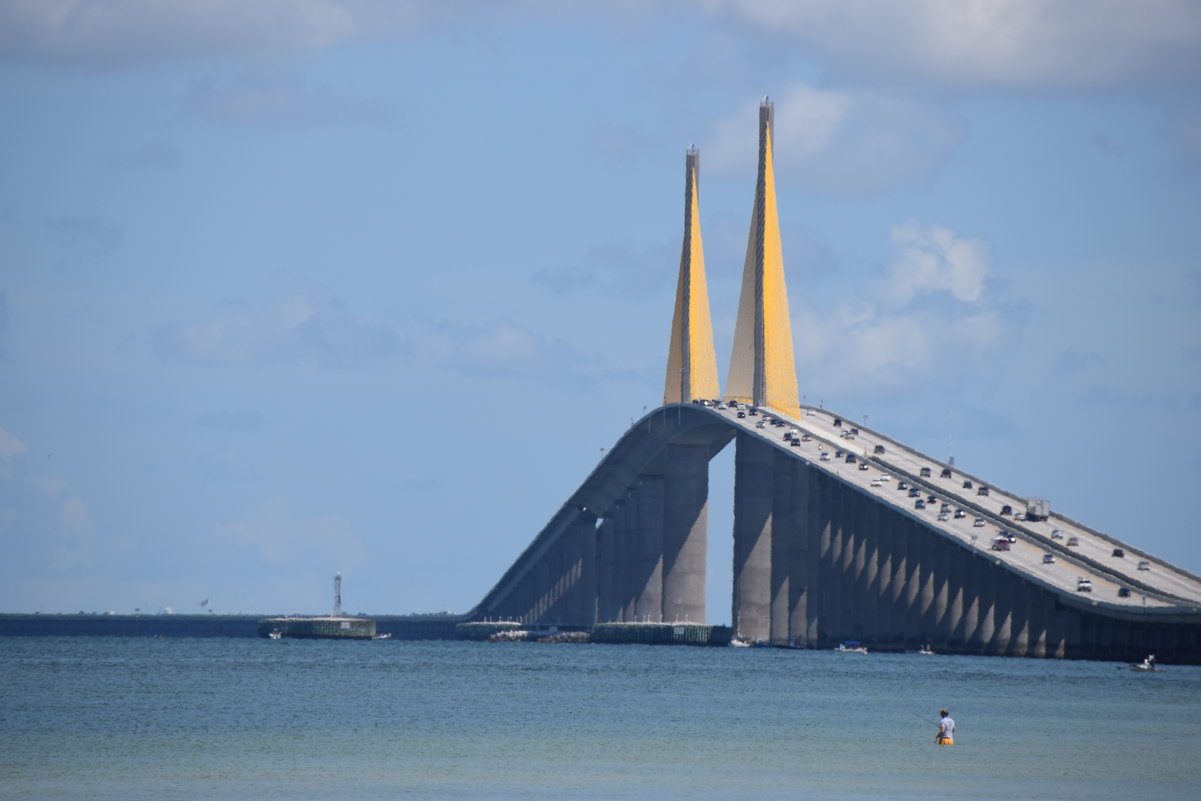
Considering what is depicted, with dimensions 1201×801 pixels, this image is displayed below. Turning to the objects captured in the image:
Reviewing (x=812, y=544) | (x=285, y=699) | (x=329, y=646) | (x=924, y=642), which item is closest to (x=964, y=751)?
(x=285, y=699)

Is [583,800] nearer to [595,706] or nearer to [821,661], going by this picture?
[595,706]

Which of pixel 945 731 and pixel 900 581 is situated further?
pixel 900 581

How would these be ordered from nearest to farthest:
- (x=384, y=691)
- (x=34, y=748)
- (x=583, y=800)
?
(x=583, y=800), (x=34, y=748), (x=384, y=691)

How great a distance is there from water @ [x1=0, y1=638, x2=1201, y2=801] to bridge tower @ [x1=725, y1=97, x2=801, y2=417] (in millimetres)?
47988

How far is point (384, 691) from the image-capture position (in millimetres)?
93000

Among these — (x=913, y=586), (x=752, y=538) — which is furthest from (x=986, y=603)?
(x=752, y=538)

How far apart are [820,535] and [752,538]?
11555 millimetres

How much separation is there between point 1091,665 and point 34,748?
72.2 m

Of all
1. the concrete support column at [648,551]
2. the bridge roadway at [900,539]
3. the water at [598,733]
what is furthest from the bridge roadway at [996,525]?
the concrete support column at [648,551]

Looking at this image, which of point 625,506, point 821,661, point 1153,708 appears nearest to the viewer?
point 1153,708

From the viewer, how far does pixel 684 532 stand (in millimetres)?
174125

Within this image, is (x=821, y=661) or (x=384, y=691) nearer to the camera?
(x=384, y=691)

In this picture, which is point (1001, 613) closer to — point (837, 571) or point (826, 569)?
point (837, 571)

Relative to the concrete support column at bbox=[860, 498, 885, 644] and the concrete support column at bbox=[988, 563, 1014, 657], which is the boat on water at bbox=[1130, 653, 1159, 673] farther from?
the concrete support column at bbox=[860, 498, 885, 644]
